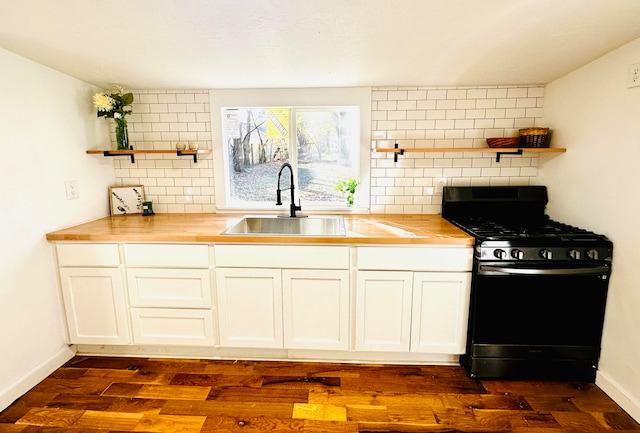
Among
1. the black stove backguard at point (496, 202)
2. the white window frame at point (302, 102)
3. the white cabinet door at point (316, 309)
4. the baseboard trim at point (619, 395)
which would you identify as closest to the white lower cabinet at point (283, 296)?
the white cabinet door at point (316, 309)

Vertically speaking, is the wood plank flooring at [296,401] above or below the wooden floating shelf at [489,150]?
below

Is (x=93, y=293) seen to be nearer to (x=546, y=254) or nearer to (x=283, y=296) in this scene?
(x=283, y=296)

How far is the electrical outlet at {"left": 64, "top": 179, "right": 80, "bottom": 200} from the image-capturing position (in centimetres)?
213

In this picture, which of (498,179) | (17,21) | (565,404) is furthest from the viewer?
(498,179)

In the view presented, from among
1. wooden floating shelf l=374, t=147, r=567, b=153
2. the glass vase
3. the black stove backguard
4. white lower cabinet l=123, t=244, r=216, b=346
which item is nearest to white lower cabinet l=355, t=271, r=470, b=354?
the black stove backguard

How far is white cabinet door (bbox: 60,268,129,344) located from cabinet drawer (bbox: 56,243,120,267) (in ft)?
0.14

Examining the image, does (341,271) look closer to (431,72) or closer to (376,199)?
(376,199)

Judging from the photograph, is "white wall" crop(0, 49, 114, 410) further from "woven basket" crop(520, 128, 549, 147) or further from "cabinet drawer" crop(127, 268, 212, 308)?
"woven basket" crop(520, 128, 549, 147)

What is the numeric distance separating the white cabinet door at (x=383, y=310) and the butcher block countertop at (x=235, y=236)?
23cm

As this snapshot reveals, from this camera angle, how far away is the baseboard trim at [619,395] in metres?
1.62

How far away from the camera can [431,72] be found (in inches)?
80.6

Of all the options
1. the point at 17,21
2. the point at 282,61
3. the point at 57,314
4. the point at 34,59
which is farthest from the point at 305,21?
the point at 57,314

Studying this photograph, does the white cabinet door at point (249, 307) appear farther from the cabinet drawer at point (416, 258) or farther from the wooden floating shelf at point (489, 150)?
the wooden floating shelf at point (489, 150)

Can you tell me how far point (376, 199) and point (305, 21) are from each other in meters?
1.47
